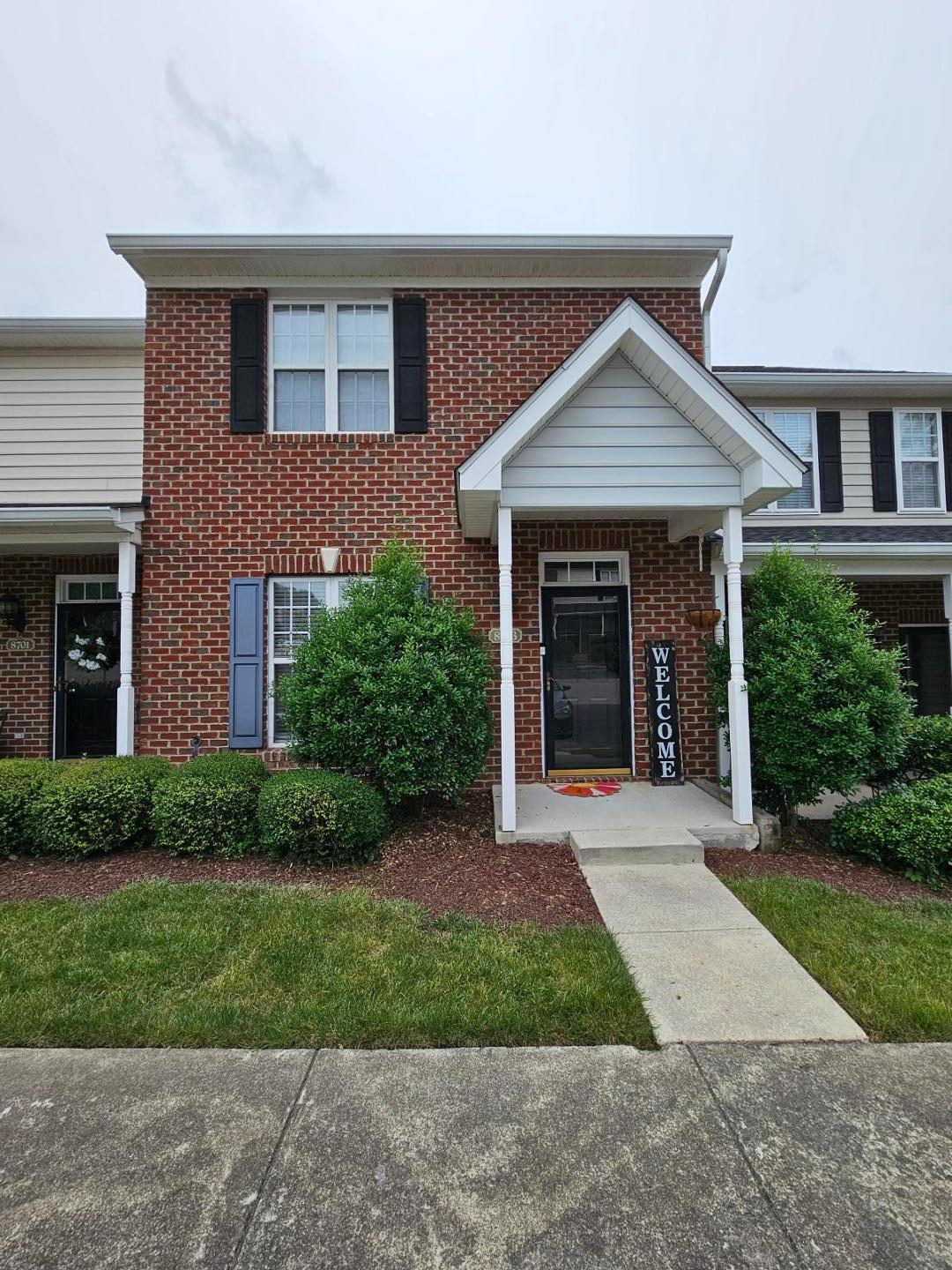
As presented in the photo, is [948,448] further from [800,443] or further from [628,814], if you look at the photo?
[628,814]

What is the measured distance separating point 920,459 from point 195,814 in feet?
36.8

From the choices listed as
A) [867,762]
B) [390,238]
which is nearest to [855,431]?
[867,762]

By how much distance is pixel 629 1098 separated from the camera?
249 centimetres

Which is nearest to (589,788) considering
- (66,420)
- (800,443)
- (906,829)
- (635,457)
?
(906,829)

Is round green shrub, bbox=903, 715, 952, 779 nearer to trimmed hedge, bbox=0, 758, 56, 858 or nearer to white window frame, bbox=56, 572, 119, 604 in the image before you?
trimmed hedge, bbox=0, 758, 56, 858

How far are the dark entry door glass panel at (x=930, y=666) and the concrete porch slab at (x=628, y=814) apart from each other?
568 centimetres

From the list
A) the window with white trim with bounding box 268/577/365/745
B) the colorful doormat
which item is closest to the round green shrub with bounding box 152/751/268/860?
the window with white trim with bounding box 268/577/365/745

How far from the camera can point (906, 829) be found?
5078mm

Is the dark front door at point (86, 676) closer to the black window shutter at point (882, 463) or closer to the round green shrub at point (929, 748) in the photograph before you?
the round green shrub at point (929, 748)

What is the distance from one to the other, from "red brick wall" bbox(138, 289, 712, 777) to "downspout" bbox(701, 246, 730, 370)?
21 cm

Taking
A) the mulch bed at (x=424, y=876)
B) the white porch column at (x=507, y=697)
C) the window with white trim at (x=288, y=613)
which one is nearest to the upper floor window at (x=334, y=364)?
the window with white trim at (x=288, y=613)

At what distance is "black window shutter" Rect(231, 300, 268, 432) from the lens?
7277mm

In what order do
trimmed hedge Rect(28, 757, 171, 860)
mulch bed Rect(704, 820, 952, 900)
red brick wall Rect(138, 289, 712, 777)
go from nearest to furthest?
mulch bed Rect(704, 820, 952, 900) < trimmed hedge Rect(28, 757, 171, 860) < red brick wall Rect(138, 289, 712, 777)

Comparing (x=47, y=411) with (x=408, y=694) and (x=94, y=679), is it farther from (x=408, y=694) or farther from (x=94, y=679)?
(x=408, y=694)
